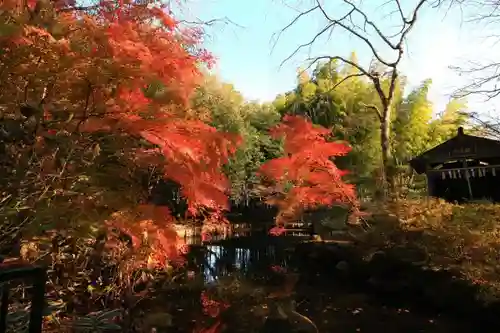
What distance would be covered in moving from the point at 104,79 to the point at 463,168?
1094 centimetres

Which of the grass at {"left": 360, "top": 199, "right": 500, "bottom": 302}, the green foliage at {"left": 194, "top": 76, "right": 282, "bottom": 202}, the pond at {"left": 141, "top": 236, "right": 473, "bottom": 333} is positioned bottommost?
the pond at {"left": 141, "top": 236, "right": 473, "bottom": 333}

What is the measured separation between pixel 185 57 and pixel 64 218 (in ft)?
6.88

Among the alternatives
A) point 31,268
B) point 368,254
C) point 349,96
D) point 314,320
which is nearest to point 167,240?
point 314,320

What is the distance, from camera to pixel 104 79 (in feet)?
10.4

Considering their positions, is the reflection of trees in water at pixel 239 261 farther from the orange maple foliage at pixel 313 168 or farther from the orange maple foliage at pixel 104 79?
the orange maple foliage at pixel 104 79

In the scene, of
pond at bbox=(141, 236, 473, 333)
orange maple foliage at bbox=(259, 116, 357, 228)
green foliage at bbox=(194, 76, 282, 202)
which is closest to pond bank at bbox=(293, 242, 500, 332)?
pond at bbox=(141, 236, 473, 333)

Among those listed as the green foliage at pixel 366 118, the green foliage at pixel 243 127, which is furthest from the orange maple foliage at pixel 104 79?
the green foliage at pixel 366 118

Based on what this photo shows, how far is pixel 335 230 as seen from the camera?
41.7 ft

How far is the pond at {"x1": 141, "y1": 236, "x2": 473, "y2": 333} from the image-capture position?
5680 mm

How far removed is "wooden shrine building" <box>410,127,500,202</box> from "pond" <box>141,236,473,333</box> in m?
5.12

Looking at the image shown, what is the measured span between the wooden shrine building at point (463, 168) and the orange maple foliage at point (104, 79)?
30.0 feet

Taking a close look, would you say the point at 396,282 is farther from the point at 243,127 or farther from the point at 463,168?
the point at 243,127

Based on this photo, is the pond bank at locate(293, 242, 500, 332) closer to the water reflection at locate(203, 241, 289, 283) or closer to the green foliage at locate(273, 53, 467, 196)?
the water reflection at locate(203, 241, 289, 283)

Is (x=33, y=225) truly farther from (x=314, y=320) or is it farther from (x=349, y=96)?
(x=349, y=96)
